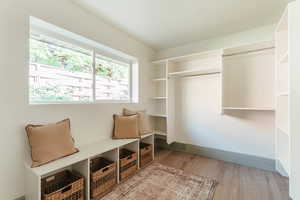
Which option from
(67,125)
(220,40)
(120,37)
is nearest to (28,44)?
(67,125)

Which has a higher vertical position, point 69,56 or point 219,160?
point 69,56

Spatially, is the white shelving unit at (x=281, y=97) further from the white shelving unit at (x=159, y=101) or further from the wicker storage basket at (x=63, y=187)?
the wicker storage basket at (x=63, y=187)

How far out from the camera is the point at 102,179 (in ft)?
5.60

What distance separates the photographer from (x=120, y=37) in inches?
97.5

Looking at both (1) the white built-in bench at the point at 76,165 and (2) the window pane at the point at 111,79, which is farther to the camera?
(2) the window pane at the point at 111,79

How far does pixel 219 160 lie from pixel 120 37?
9.64 ft

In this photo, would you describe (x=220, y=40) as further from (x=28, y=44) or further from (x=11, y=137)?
(x=11, y=137)

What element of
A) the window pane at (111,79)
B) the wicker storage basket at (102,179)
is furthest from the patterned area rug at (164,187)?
the window pane at (111,79)

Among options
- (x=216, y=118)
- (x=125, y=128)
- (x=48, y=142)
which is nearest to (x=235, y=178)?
(x=216, y=118)

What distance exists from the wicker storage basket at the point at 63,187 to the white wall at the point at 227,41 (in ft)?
9.55

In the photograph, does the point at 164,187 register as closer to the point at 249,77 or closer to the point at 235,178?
the point at 235,178

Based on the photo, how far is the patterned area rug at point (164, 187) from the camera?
1.63 meters

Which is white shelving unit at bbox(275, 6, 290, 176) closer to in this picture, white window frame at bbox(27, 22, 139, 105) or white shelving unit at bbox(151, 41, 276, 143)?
white shelving unit at bbox(151, 41, 276, 143)

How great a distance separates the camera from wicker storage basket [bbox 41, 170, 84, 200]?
4.30 feet
